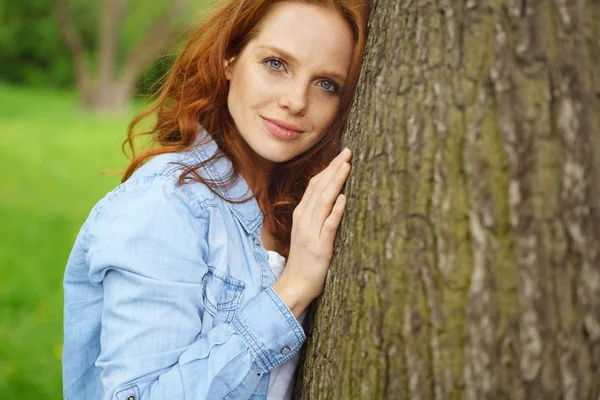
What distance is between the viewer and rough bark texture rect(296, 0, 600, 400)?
1.36 m

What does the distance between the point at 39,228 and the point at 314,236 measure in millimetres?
4953

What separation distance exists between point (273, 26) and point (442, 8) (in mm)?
729

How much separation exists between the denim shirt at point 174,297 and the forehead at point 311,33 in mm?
462

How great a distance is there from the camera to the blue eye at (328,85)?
2.10m

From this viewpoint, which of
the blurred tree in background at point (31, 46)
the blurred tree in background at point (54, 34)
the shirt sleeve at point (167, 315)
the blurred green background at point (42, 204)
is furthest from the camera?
the blurred tree in background at point (31, 46)

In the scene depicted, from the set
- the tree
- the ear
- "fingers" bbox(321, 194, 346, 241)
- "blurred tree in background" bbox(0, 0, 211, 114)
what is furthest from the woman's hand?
"blurred tree in background" bbox(0, 0, 211, 114)

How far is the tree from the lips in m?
19.8

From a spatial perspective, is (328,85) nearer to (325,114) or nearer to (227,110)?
(325,114)

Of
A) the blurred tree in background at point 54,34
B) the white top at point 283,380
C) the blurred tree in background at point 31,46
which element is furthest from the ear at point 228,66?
the blurred tree in background at point 31,46

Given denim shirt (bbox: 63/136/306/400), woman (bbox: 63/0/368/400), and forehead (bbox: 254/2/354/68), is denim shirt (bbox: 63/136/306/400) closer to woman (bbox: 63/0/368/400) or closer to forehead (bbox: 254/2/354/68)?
woman (bbox: 63/0/368/400)

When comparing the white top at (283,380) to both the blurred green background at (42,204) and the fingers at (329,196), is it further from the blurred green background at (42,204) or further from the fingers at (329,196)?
the blurred green background at (42,204)

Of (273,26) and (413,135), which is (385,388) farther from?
(273,26)

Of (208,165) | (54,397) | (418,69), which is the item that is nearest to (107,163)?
(54,397)

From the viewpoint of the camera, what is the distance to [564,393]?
4.45ft
